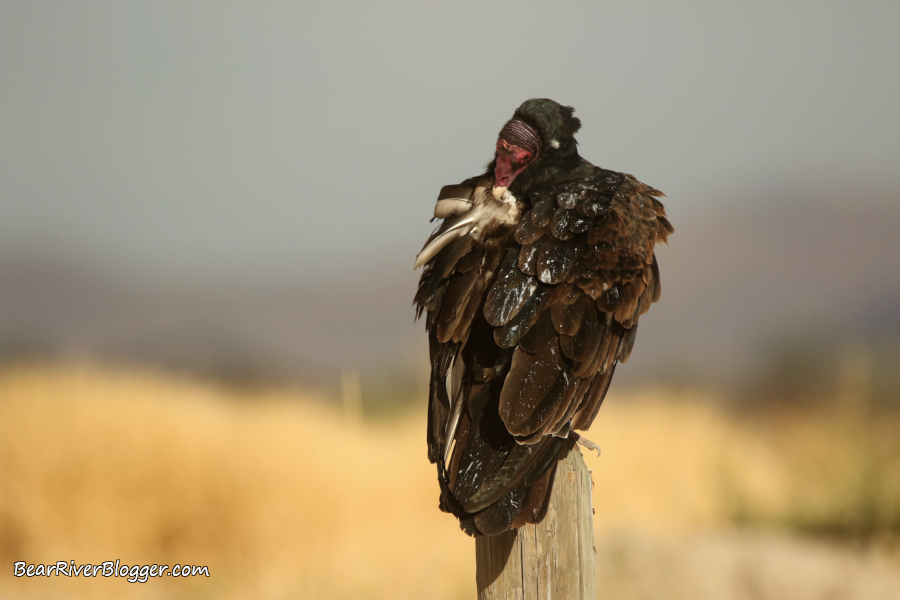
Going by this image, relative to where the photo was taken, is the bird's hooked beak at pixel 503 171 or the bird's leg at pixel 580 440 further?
the bird's hooked beak at pixel 503 171

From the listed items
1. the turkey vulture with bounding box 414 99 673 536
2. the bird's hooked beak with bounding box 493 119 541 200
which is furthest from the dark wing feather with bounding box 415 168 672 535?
the bird's hooked beak with bounding box 493 119 541 200

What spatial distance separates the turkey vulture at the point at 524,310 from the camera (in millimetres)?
1864

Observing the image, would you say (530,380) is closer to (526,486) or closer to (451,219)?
(526,486)

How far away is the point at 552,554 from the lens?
1.92 metres

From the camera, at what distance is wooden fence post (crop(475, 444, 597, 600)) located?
6.30ft

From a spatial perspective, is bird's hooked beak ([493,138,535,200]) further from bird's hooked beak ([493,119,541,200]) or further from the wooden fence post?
the wooden fence post

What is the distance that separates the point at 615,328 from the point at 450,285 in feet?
1.75

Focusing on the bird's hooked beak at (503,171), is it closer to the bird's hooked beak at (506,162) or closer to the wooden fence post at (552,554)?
the bird's hooked beak at (506,162)

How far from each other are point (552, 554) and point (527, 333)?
62 cm

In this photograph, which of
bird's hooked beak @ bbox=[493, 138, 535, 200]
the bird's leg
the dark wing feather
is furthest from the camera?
bird's hooked beak @ bbox=[493, 138, 535, 200]

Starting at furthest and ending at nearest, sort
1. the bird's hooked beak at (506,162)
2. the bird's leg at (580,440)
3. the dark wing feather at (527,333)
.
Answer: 1. the bird's hooked beak at (506,162)
2. the bird's leg at (580,440)
3. the dark wing feather at (527,333)

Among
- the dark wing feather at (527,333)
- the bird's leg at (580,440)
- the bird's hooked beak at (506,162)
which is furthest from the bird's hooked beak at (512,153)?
the bird's leg at (580,440)

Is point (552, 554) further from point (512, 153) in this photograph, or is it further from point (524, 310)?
point (512, 153)

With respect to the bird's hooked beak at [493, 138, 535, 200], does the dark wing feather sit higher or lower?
lower
